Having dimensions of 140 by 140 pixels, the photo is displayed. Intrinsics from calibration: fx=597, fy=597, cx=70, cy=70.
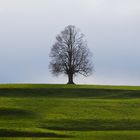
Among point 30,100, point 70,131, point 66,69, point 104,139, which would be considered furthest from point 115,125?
point 66,69

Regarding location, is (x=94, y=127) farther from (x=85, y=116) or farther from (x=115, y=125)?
(x=85, y=116)

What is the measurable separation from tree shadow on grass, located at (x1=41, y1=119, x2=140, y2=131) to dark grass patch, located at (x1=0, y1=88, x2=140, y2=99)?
23120 millimetres

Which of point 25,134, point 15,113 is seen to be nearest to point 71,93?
point 15,113

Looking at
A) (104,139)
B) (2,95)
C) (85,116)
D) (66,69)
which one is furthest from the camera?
(66,69)

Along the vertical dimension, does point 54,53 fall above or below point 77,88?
above

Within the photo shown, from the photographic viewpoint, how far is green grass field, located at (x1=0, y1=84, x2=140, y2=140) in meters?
45.9

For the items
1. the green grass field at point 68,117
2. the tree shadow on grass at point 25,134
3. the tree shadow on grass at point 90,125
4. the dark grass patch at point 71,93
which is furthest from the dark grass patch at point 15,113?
the dark grass patch at point 71,93

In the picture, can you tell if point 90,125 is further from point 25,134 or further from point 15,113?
point 15,113

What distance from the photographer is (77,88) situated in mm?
85312

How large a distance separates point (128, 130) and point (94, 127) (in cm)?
320

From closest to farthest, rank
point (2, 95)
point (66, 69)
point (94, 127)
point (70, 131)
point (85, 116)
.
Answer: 1. point (70, 131)
2. point (94, 127)
3. point (85, 116)
4. point (2, 95)
5. point (66, 69)

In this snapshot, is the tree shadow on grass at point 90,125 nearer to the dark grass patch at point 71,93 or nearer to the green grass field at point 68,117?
the green grass field at point 68,117

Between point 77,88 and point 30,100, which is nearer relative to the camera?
point 30,100

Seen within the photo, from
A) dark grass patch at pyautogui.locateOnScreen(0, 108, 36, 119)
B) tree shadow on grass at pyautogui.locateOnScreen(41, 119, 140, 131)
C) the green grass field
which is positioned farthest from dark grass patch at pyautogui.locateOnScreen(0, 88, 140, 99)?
tree shadow on grass at pyautogui.locateOnScreen(41, 119, 140, 131)
